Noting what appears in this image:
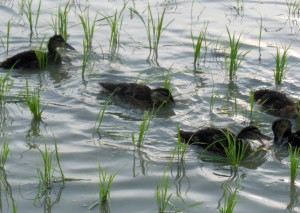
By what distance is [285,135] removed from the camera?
6.67m

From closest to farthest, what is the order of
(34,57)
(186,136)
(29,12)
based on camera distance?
(186,136), (34,57), (29,12)

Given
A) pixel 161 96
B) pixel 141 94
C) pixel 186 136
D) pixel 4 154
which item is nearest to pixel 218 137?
pixel 186 136

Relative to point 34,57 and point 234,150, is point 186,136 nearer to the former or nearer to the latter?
point 234,150

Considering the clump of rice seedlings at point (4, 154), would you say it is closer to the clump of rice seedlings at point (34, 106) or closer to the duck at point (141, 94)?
the clump of rice seedlings at point (34, 106)

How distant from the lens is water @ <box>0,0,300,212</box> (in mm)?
5547

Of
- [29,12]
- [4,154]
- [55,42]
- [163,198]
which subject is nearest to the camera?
[163,198]

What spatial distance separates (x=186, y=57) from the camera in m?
8.98

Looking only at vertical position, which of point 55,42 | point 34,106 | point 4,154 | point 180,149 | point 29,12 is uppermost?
point 29,12

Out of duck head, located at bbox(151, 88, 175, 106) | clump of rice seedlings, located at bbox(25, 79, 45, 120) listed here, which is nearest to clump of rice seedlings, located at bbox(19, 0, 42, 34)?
duck head, located at bbox(151, 88, 175, 106)

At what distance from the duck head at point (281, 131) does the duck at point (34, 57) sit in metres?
2.74

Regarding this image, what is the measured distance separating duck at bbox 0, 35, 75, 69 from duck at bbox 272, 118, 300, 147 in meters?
2.75

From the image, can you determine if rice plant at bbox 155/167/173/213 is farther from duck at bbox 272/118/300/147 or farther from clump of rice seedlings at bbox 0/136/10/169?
duck at bbox 272/118/300/147

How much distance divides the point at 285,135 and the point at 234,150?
995 millimetres

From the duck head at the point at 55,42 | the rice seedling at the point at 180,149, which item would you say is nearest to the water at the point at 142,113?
the rice seedling at the point at 180,149
